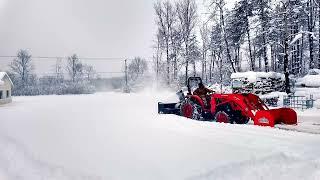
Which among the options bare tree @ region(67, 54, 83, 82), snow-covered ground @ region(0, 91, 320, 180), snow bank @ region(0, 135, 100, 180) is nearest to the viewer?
snow-covered ground @ region(0, 91, 320, 180)

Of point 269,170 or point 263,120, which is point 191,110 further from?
point 269,170

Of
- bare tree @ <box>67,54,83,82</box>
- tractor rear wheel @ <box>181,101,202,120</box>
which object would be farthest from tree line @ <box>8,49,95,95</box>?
tractor rear wheel @ <box>181,101,202,120</box>

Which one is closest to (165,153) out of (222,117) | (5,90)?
(222,117)

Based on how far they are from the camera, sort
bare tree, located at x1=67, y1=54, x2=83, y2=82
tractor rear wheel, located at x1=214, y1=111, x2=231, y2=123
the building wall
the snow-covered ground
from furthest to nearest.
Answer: bare tree, located at x1=67, y1=54, x2=83, y2=82, the building wall, tractor rear wheel, located at x1=214, y1=111, x2=231, y2=123, the snow-covered ground

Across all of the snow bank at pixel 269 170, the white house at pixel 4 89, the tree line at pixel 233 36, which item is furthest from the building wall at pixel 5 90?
the snow bank at pixel 269 170

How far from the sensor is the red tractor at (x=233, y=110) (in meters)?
12.5

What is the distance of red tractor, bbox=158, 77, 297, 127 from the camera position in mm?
12516

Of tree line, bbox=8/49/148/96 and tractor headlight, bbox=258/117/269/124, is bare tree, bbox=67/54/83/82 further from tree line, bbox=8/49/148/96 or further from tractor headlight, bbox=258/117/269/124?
tractor headlight, bbox=258/117/269/124

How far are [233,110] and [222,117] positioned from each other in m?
0.53

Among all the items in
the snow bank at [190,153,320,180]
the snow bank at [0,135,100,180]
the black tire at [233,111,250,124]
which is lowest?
the snow bank at [0,135,100,180]

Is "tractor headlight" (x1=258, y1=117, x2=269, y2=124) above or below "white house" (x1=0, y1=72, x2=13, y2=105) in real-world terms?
below

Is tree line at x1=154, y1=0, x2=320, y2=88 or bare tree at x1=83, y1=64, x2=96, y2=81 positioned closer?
tree line at x1=154, y1=0, x2=320, y2=88

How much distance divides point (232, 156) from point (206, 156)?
0.60 m

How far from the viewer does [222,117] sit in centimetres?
1387
